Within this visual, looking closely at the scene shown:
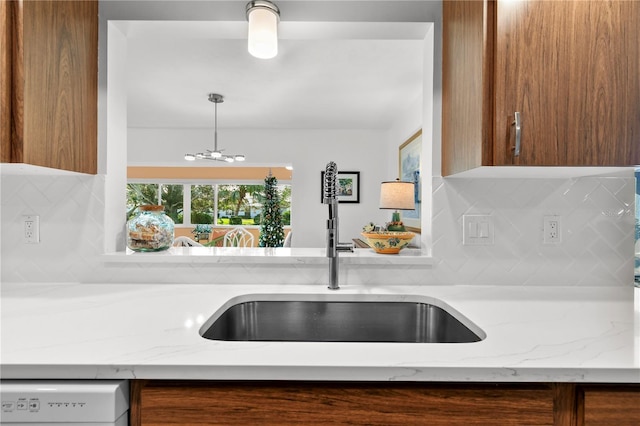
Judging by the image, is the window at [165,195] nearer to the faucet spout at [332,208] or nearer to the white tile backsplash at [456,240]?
the white tile backsplash at [456,240]

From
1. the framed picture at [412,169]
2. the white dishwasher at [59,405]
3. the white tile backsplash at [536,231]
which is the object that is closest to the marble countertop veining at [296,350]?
the white dishwasher at [59,405]

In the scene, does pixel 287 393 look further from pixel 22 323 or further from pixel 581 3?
pixel 581 3

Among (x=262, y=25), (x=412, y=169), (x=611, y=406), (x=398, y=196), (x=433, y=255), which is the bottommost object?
(x=611, y=406)

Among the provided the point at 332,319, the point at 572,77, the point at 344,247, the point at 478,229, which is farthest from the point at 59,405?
the point at 572,77

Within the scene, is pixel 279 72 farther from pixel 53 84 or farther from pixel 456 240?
pixel 456 240

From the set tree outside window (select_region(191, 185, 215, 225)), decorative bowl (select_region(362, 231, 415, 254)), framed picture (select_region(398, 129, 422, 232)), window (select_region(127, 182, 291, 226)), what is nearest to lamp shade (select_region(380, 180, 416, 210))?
framed picture (select_region(398, 129, 422, 232))

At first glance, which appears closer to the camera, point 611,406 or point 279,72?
point 611,406

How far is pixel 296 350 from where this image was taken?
2.49 feet

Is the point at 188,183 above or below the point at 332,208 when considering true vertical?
above

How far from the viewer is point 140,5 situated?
1.37m

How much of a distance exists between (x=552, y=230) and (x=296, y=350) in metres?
1.12

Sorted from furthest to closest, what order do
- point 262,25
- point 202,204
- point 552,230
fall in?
1. point 202,204
2. point 552,230
3. point 262,25

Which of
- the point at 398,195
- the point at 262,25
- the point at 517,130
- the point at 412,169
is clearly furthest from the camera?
the point at 412,169

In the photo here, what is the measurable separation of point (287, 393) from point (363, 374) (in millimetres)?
159
